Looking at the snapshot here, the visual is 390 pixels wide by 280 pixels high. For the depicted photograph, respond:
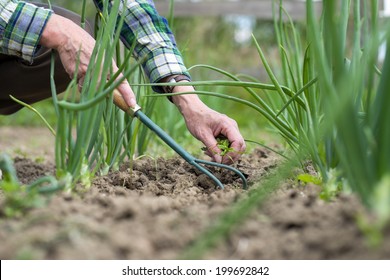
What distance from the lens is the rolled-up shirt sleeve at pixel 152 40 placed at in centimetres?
170

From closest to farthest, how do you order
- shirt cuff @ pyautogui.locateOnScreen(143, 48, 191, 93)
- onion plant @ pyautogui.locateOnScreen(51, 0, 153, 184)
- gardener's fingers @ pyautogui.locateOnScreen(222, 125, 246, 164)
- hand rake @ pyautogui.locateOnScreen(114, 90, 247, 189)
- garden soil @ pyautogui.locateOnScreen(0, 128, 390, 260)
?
garden soil @ pyautogui.locateOnScreen(0, 128, 390, 260) < onion plant @ pyautogui.locateOnScreen(51, 0, 153, 184) < hand rake @ pyautogui.locateOnScreen(114, 90, 247, 189) < gardener's fingers @ pyautogui.locateOnScreen(222, 125, 246, 164) < shirt cuff @ pyautogui.locateOnScreen(143, 48, 191, 93)

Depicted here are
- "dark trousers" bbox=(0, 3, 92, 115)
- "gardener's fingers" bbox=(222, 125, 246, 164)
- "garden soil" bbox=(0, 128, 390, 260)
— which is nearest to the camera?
"garden soil" bbox=(0, 128, 390, 260)

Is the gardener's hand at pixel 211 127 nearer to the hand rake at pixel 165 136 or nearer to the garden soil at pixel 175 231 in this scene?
the hand rake at pixel 165 136

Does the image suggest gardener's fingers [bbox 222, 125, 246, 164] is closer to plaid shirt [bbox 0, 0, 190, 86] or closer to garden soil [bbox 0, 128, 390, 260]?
plaid shirt [bbox 0, 0, 190, 86]

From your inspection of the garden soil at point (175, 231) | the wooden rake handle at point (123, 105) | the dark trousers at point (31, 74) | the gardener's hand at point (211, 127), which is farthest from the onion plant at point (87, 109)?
the dark trousers at point (31, 74)

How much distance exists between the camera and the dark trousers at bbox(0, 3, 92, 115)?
2109 mm

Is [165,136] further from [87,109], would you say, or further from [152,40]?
[152,40]

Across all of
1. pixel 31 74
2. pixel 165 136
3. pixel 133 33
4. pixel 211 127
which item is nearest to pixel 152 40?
pixel 133 33

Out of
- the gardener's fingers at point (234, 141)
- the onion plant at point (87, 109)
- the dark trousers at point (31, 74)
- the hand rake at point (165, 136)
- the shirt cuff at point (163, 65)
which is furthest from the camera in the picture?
the dark trousers at point (31, 74)

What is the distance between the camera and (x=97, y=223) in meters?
0.77

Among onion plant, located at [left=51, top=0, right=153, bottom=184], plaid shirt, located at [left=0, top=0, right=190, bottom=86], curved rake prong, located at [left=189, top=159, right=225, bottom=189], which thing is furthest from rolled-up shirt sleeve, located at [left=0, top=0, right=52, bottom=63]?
curved rake prong, located at [left=189, top=159, right=225, bottom=189]

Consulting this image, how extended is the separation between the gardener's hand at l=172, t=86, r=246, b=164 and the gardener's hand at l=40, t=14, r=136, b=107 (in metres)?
0.26
